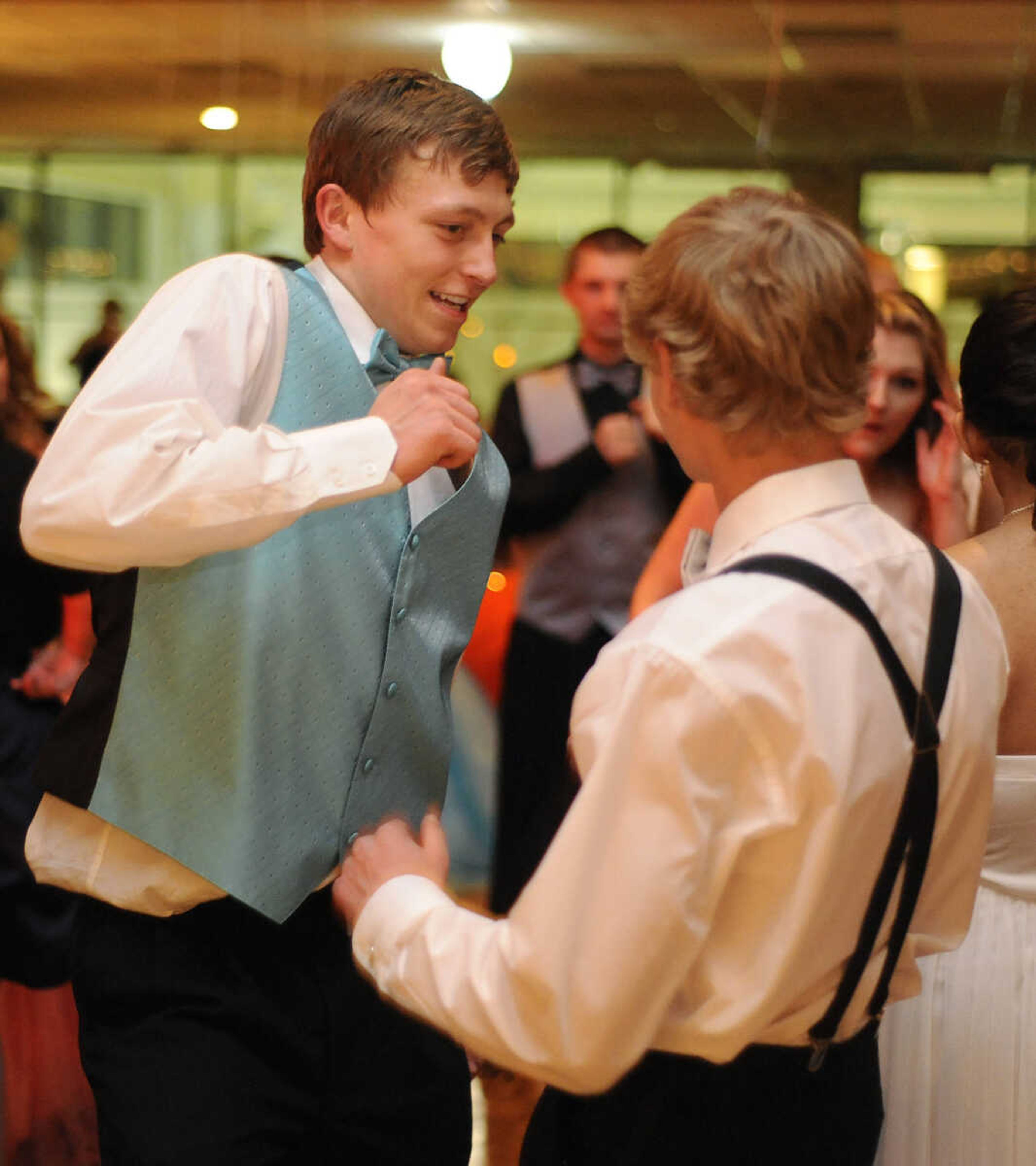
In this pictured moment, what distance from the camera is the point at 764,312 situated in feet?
4.02

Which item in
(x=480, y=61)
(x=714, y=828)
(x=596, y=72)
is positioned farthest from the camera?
(x=596, y=72)

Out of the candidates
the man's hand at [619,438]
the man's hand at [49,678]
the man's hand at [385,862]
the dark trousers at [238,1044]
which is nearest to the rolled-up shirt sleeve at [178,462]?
the man's hand at [385,862]

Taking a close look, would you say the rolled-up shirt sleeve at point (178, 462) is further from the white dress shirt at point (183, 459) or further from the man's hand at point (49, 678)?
the man's hand at point (49, 678)

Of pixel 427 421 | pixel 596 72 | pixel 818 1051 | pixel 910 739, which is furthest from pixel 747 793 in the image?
pixel 596 72

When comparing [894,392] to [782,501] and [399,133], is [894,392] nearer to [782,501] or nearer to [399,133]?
[399,133]

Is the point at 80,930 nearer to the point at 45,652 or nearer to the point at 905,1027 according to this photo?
the point at 905,1027

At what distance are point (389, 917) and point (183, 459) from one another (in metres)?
0.44

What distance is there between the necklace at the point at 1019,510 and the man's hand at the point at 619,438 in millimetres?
1761

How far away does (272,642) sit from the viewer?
5.05 ft

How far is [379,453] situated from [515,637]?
2.37 m

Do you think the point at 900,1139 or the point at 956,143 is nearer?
the point at 900,1139

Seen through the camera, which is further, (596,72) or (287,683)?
(596,72)

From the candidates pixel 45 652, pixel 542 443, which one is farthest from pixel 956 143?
pixel 45 652

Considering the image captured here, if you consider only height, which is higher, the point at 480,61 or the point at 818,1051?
the point at 480,61
